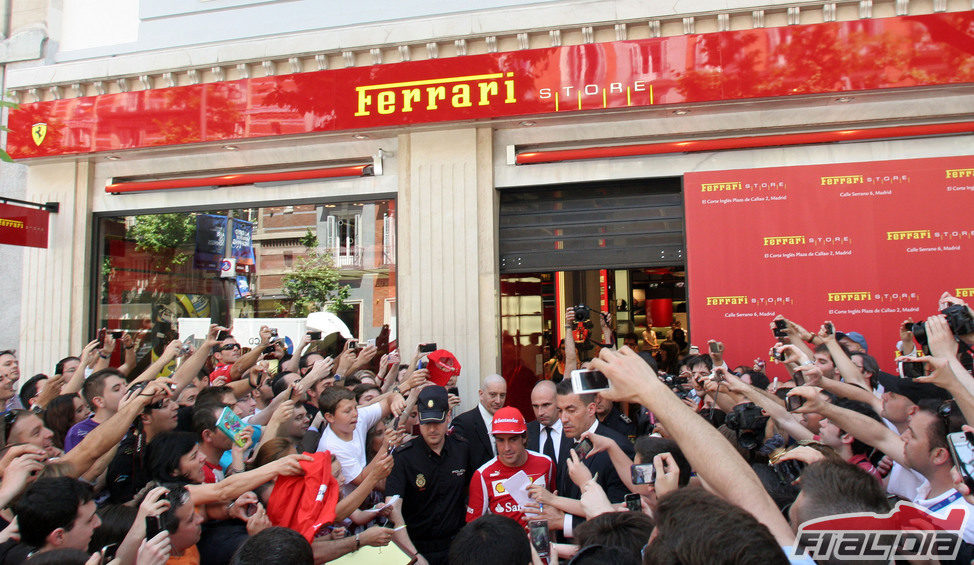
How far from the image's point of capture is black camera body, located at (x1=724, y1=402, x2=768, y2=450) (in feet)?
14.2

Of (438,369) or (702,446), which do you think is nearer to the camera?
(702,446)

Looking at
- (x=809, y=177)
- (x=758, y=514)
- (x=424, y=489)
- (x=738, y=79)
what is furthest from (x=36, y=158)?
(x=758, y=514)

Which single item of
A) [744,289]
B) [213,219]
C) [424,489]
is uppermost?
[213,219]

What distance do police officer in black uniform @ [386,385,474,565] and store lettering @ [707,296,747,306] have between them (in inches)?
185

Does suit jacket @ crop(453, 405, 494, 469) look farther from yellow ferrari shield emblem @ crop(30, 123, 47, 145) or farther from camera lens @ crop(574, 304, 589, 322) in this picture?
yellow ferrari shield emblem @ crop(30, 123, 47, 145)

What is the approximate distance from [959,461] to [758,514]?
1.13 m

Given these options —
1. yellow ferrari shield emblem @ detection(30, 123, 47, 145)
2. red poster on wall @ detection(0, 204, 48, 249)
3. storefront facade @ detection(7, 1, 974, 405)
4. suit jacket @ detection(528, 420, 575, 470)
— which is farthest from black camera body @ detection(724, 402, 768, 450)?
yellow ferrari shield emblem @ detection(30, 123, 47, 145)

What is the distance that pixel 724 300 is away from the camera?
8.51m

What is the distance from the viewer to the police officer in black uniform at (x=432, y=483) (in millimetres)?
4648

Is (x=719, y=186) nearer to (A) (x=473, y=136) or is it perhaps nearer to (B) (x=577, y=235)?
(B) (x=577, y=235)

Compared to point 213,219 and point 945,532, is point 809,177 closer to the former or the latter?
point 945,532

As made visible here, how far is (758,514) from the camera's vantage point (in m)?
2.13
